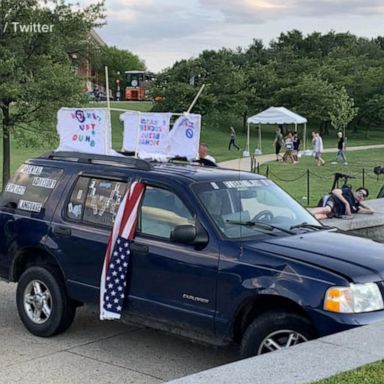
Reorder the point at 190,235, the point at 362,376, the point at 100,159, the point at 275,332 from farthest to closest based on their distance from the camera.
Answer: the point at 100,159
the point at 190,235
the point at 275,332
the point at 362,376

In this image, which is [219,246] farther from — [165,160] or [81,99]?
[81,99]

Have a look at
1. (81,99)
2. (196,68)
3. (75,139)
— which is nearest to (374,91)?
(196,68)

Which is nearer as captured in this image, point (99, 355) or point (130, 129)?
point (99, 355)

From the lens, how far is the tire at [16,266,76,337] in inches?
244

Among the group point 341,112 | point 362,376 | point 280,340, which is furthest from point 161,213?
point 341,112

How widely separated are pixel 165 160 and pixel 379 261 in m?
2.62

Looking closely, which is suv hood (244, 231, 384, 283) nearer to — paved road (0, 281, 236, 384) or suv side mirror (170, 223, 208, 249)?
suv side mirror (170, 223, 208, 249)

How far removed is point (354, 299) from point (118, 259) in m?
2.00

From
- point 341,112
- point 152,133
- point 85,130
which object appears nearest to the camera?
point 85,130

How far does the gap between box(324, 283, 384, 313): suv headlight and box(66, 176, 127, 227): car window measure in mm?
2142

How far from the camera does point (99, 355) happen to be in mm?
5840

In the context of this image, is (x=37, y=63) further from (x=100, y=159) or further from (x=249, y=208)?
(x=249, y=208)

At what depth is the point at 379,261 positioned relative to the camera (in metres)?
4.98

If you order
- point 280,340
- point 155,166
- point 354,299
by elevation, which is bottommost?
point 280,340
